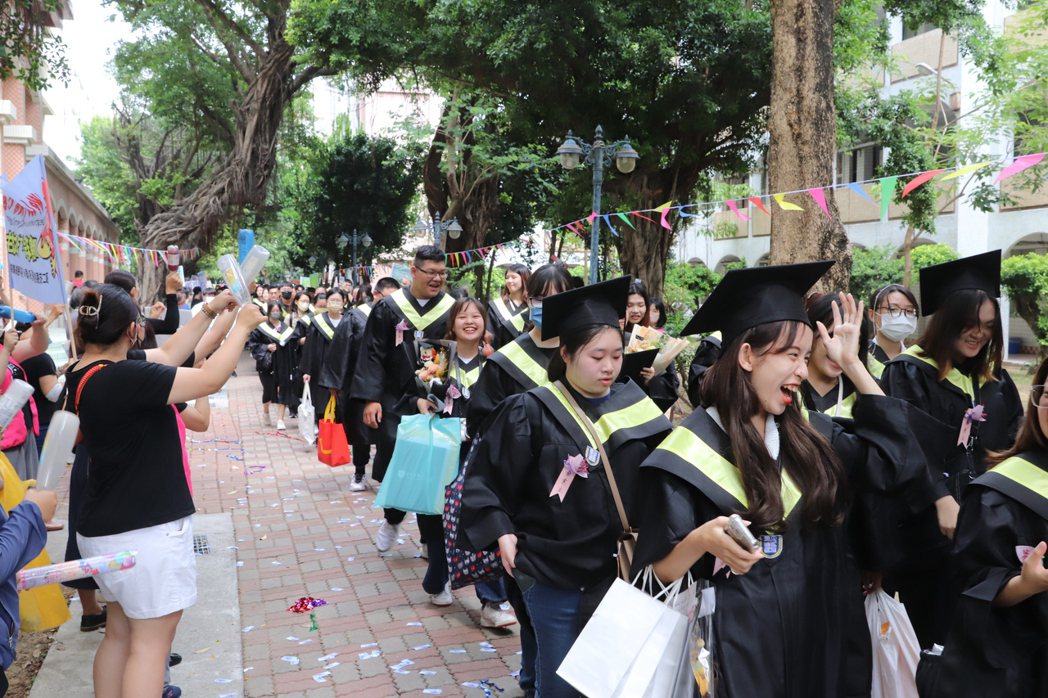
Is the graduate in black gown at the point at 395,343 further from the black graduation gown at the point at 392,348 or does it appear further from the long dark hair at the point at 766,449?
the long dark hair at the point at 766,449

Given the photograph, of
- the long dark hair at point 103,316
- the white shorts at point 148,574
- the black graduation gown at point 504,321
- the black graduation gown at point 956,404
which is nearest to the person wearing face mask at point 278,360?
the black graduation gown at point 504,321

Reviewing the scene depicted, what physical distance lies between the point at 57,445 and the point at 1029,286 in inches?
805

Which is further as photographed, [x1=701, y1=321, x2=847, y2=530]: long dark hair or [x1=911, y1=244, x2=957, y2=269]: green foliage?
[x1=911, y1=244, x2=957, y2=269]: green foliage

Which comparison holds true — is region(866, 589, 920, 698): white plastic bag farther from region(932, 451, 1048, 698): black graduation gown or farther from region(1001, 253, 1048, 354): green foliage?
region(1001, 253, 1048, 354): green foliage

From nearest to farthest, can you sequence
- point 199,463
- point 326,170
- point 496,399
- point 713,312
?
1. point 713,312
2. point 496,399
3. point 199,463
4. point 326,170

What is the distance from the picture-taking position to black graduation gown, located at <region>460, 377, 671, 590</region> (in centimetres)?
328

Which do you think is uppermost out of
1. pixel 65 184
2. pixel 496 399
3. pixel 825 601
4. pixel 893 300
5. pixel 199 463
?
pixel 65 184

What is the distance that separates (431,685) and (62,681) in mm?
1853

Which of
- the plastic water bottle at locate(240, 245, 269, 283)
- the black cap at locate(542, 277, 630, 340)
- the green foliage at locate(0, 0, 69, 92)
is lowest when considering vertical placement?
the black cap at locate(542, 277, 630, 340)

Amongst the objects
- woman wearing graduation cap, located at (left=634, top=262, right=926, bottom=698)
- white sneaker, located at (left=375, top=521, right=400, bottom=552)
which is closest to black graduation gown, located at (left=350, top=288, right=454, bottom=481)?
white sneaker, located at (left=375, top=521, right=400, bottom=552)

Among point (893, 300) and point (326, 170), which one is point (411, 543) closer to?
point (893, 300)

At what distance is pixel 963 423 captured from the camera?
4.03 meters

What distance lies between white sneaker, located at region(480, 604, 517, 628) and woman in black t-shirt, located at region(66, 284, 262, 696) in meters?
2.11

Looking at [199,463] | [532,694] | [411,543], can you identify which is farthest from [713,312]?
[199,463]
